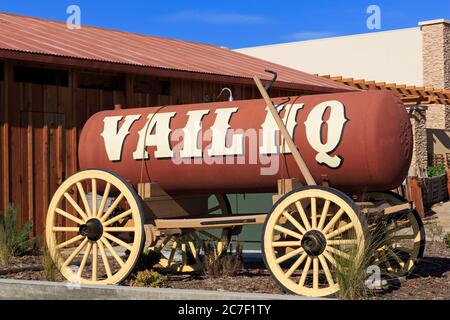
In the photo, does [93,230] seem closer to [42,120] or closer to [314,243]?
[314,243]

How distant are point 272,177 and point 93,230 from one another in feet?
7.08

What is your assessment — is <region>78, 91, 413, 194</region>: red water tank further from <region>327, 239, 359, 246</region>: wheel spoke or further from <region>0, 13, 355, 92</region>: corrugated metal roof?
<region>0, 13, 355, 92</region>: corrugated metal roof

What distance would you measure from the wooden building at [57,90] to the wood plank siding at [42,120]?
0.05 feet

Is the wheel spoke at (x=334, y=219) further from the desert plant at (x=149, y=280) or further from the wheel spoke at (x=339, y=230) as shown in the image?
the desert plant at (x=149, y=280)

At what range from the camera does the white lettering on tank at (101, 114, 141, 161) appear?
1023 centimetres

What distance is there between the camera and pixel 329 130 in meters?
8.93

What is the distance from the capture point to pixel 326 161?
9.01 meters

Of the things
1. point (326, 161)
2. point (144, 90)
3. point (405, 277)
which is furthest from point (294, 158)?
point (144, 90)

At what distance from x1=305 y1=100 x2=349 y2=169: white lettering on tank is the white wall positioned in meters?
27.4

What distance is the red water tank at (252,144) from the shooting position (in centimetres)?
886

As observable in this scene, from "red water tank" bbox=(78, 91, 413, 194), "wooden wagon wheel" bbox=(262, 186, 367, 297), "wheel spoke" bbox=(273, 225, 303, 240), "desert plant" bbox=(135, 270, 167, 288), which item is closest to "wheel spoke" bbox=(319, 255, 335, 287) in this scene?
"wooden wagon wheel" bbox=(262, 186, 367, 297)

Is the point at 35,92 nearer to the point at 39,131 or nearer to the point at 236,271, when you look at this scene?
the point at 39,131

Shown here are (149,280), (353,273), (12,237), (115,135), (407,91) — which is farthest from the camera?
(407,91)

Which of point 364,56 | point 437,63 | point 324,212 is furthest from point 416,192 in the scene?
point 364,56
